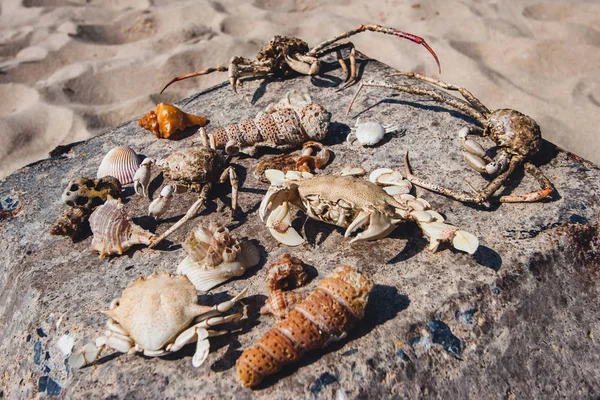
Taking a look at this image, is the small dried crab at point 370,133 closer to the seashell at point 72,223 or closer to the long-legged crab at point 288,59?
the long-legged crab at point 288,59

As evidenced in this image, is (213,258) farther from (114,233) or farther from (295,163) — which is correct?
(295,163)

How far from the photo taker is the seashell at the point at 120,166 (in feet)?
10.6

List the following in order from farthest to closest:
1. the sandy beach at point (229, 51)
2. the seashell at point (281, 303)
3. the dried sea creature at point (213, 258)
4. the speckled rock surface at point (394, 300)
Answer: the sandy beach at point (229, 51) < the dried sea creature at point (213, 258) < the seashell at point (281, 303) < the speckled rock surface at point (394, 300)

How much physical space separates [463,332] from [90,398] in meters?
1.71

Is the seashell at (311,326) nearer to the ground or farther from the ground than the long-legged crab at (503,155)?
nearer to the ground

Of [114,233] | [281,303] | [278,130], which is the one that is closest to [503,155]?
[278,130]

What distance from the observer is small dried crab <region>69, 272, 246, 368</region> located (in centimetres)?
203

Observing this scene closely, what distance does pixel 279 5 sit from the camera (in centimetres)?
669

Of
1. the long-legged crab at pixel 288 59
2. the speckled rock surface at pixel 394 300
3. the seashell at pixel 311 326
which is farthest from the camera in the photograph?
the long-legged crab at pixel 288 59

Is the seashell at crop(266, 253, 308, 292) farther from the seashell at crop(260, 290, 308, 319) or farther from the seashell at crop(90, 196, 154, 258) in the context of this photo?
the seashell at crop(90, 196, 154, 258)

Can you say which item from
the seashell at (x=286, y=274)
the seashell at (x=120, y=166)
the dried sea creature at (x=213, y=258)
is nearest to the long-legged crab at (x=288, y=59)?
the seashell at (x=120, y=166)

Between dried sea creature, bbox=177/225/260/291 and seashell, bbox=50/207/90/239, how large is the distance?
85cm

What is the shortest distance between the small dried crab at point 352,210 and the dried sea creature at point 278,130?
62 centimetres

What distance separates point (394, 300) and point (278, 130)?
153 centimetres
